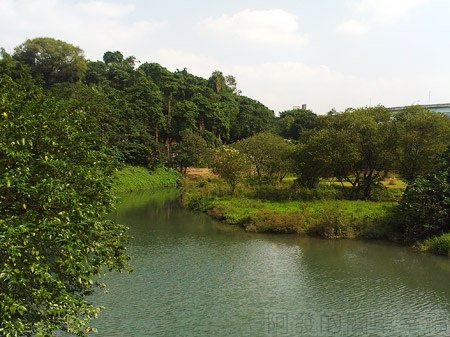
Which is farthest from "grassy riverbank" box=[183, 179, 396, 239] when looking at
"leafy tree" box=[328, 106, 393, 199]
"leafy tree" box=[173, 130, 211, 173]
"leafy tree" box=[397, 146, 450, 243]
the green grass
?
"leafy tree" box=[173, 130, 211, 173]

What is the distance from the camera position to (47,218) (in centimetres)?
1027

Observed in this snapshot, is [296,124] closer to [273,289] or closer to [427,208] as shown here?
[427,208]

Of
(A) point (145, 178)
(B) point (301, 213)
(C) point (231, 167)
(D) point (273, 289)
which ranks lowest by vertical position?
(D) point (273, 289)

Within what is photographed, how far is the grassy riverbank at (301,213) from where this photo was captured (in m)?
31.5

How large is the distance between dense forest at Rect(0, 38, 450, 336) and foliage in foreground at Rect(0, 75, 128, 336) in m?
0.04

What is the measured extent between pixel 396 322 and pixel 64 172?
13873mm

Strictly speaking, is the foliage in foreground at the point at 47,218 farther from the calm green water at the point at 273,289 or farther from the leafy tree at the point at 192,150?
the leafy tree at the point at 192,150

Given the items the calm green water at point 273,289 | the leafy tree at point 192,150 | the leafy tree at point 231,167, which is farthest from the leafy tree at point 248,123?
the calm green water at point 273,289

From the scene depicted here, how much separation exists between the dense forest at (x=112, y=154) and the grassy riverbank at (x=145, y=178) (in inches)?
70.1

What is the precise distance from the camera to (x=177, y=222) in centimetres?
3875

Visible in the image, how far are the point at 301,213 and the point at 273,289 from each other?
14610mm

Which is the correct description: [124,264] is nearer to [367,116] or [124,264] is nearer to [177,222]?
[177,222]

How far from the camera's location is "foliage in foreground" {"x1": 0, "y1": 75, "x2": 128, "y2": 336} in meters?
9.16

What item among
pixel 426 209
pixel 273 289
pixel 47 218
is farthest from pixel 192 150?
pixel 47 218
